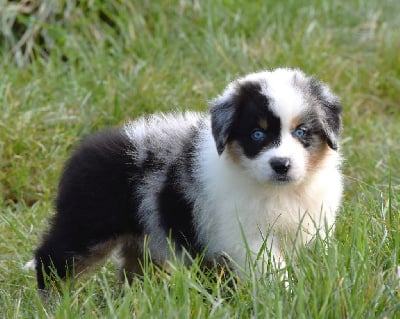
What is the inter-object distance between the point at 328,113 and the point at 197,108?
253cm

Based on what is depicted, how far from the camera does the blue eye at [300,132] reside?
4.96 meters

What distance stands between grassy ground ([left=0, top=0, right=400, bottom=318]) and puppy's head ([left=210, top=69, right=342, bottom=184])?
0.43 m

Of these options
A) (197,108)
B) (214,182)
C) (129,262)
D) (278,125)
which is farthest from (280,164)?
(197,108)

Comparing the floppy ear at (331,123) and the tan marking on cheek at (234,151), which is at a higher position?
the floppy ear at (331,123)

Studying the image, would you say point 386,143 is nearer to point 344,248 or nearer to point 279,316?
point 344,248

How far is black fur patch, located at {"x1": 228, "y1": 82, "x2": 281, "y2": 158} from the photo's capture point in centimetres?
491

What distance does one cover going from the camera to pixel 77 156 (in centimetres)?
557

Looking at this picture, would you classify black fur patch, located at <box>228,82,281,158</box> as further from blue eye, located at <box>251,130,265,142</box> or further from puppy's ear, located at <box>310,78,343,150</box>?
puppy's ear, located at <box>310,78,343,150</box>

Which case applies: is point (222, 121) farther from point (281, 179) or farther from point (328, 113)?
point (328, 113)

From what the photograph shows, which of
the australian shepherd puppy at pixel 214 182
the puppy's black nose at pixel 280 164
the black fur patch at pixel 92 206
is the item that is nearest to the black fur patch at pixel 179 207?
the australian shepherd puppy at pixel 214 182

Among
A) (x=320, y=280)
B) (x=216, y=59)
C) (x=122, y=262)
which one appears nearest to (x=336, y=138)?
(x=320, y=280)

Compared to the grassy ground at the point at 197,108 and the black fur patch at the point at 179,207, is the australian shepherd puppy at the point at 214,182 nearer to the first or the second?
the black fur patch at the point at 179,207

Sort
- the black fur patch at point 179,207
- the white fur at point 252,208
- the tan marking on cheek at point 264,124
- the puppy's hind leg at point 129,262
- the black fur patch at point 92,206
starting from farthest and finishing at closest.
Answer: the puppy's hind leg at point 129,262 → the black fur patch at point 92,206 → the black fur patch at point 179,207 → the white fur at point 252,208 → the tan marking on cheek at point 264,124

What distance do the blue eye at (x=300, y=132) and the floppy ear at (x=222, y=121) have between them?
35cm
